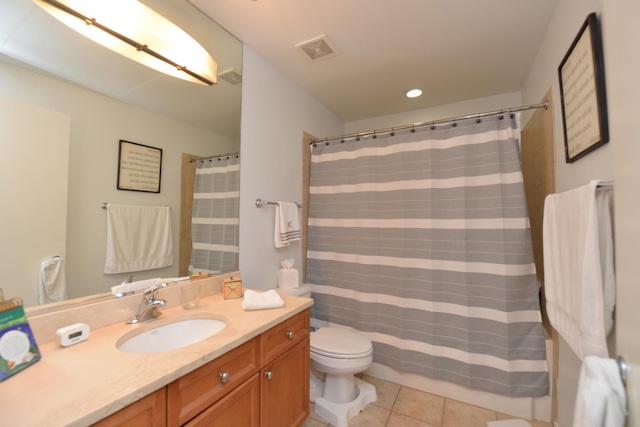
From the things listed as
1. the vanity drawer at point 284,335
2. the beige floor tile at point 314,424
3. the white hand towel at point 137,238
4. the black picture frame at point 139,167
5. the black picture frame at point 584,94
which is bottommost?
the beige floor tile at point 314,424

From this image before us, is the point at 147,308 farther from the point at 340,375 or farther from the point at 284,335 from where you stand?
the point at 340,375

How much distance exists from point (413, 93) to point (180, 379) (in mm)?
2665

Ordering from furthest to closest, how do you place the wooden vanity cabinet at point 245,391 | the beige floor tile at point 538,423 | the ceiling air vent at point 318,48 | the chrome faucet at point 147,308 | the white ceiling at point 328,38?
the ceiling air vent at point 318,48 < the beige floor tile at point 538,423 < the chrome faucet at point 147,308 < the white ceiling at point 328,38 < the wooden vanity cabinet at point 245,391

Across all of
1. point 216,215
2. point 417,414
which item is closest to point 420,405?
point 417,414

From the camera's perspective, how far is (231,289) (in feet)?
4.83

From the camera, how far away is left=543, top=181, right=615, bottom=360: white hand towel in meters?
0.83

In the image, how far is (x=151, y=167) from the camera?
1.28 metres

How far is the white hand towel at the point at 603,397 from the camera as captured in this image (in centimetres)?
48

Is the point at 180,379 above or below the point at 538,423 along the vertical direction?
above

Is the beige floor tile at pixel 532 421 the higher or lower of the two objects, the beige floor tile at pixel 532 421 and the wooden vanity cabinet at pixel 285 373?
the lower

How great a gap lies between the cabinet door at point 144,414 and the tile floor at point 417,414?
1195mm

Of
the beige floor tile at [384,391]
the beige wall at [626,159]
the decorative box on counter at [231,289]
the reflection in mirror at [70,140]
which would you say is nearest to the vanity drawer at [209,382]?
the decorative box on counter at [231,289]

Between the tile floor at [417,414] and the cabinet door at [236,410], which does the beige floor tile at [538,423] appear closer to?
the tile floor at [417,414]

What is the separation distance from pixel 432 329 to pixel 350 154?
1.53m
